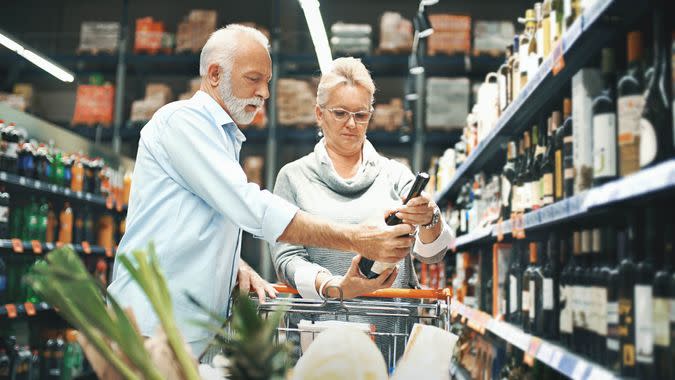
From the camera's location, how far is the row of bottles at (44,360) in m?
5.66

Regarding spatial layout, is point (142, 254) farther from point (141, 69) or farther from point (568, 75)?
point (141, 69)

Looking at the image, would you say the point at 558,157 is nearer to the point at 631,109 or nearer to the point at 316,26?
the point at 631,109

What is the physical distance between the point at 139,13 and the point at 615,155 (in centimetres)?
926

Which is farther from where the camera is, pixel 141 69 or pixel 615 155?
pixel 141 69

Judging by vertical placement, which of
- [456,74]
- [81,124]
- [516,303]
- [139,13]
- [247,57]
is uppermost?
[139,13]

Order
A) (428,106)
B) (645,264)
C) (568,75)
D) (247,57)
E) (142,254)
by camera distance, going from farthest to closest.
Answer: (428,106) → (568,75) → (247,57) → (645,264) → (142,254)

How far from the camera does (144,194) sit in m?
1.86

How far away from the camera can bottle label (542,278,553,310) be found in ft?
8.59

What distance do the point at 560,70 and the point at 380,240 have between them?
1132 mm

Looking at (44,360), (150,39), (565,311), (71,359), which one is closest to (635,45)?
(565,311)

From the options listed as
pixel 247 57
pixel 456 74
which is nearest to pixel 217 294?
pixel 247 57

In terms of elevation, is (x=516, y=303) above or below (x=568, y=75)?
below

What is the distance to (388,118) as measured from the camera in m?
8.52

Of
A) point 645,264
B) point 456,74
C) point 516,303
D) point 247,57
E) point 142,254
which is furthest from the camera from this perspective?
point 456,74
